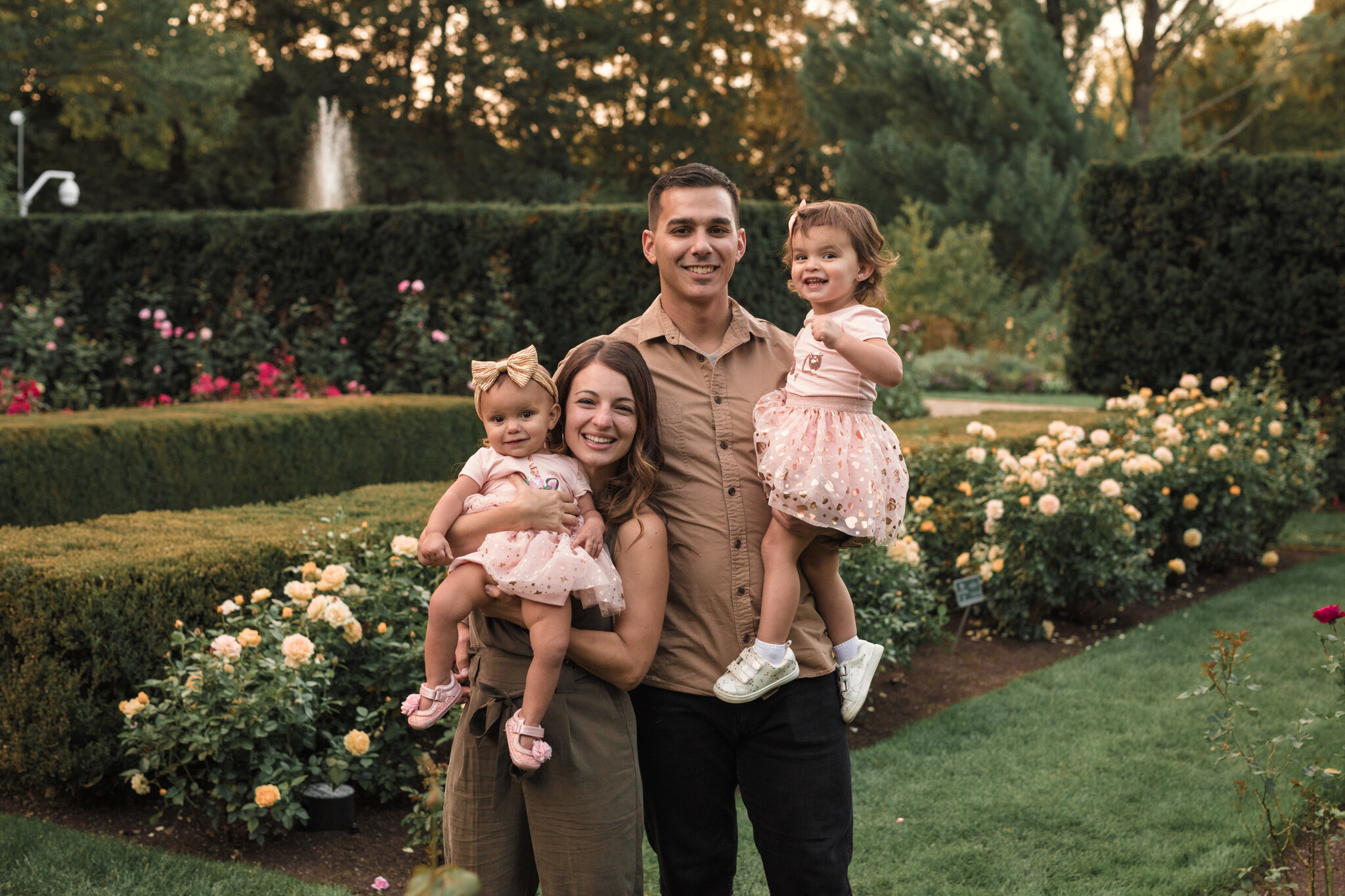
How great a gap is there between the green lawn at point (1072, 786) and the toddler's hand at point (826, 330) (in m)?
1.83

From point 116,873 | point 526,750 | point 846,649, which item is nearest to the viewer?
point 526,750

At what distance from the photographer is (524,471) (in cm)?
197

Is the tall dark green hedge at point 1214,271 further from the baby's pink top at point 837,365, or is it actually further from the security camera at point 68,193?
the security camera at point 68,193

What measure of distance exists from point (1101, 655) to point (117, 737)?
14.2 feet

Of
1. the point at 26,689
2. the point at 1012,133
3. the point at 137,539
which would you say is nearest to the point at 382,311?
the point at 137,539

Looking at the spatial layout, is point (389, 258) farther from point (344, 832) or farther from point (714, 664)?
point (714, 664)

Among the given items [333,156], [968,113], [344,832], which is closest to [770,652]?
[344,832]

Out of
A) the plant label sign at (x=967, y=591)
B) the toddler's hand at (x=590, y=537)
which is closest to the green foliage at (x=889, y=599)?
the plant label sign at (x=967, y=591)

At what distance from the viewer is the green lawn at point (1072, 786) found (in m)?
3.25

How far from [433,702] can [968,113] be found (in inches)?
1027

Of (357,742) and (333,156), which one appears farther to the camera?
(333,156)

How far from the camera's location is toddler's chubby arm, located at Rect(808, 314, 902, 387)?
2057 millimetres

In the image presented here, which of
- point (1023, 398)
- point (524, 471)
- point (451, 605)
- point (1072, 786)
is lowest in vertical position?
point (1072, 786)

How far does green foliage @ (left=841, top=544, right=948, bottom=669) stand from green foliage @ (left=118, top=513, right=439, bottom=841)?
1.81 metres
